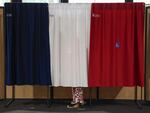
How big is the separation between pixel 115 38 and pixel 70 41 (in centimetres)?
69

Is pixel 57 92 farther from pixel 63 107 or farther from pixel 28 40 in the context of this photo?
pixel 28 40

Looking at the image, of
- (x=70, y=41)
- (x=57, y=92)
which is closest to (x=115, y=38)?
(x=70, y=41)

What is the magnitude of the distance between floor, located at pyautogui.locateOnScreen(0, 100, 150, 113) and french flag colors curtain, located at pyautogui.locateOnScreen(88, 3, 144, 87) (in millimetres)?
481

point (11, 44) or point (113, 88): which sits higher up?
point (11, 44)

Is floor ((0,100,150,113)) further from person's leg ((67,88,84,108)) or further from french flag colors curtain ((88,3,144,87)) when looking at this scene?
french flag colors curtain ((88,3,144,87))

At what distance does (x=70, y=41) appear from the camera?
545 centimetres

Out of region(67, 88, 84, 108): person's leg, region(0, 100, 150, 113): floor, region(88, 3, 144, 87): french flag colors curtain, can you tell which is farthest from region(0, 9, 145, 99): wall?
region(88, 3, 144, 87): french flag colors curtain

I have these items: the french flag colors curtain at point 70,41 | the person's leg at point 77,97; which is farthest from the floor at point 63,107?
the french flag colors curtain at point 70,41

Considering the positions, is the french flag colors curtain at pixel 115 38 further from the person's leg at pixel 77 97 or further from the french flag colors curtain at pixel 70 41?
the person's leg at pixel 77 97

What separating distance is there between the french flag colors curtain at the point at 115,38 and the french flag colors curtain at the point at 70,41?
122 millimetres

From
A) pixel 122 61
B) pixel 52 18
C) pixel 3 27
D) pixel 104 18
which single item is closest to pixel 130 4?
pixel 104 18

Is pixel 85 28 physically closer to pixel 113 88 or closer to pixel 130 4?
pixel 130 4

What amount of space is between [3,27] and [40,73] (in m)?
1.14

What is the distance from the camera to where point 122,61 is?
5449mm
